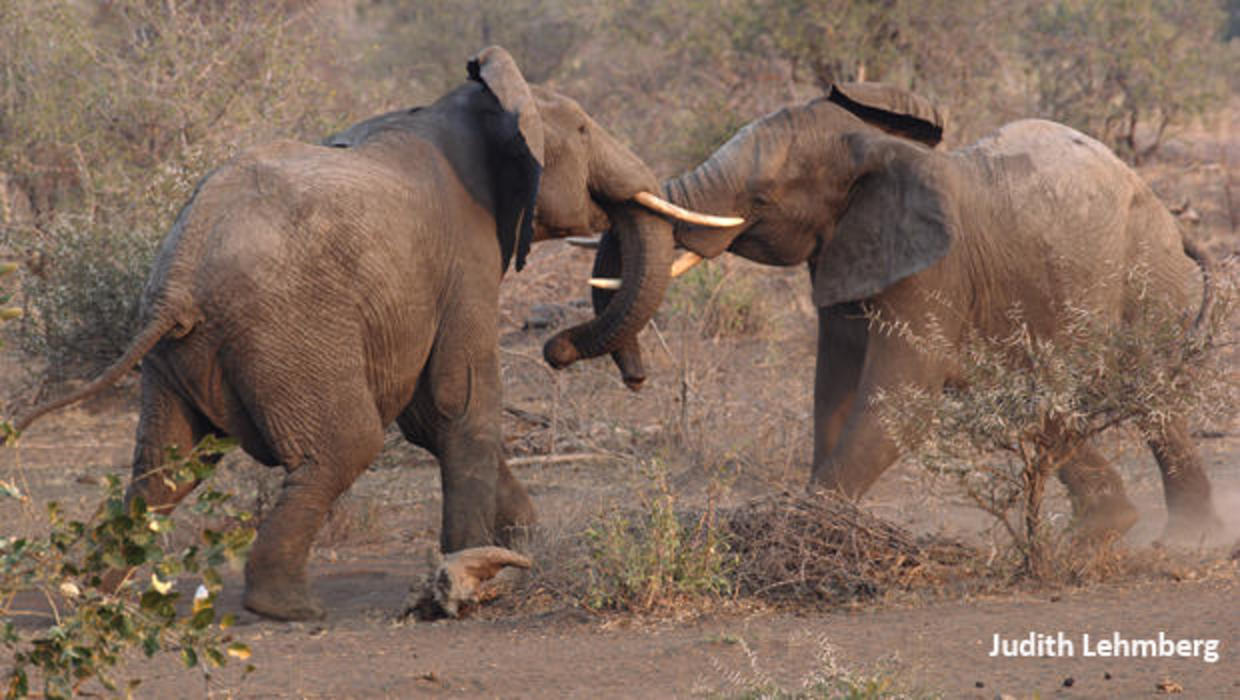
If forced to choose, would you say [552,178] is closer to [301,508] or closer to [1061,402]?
[301,508]

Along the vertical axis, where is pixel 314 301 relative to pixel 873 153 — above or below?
below

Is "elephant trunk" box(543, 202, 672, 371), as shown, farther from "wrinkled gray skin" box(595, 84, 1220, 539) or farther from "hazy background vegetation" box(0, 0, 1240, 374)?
"hazy background vegetation" box(0, 0, 1240, 374)

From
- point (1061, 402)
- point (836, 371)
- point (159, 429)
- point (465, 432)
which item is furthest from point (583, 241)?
point (1061, 402)

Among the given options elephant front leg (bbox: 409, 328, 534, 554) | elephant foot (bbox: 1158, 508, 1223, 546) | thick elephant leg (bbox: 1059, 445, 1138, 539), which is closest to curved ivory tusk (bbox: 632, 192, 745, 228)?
elephant front leg (bbox: 409, 328, 534, 554)

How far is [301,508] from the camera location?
6.09 metres

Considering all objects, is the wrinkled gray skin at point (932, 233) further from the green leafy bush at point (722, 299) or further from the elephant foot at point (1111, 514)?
the green leafy bush at point (722, 299)

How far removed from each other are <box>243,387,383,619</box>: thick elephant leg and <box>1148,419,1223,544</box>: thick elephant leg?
3568mm

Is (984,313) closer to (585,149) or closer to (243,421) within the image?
(585,149)

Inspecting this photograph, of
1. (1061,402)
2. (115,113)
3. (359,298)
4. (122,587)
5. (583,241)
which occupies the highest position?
(115,113)

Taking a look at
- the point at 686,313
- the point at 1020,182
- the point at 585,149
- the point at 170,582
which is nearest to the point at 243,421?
the point at 585,149

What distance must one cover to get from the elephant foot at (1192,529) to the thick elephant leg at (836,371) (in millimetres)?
1501

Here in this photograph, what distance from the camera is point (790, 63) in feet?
52.9

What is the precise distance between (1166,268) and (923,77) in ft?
29.1

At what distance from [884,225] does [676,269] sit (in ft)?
3.07
